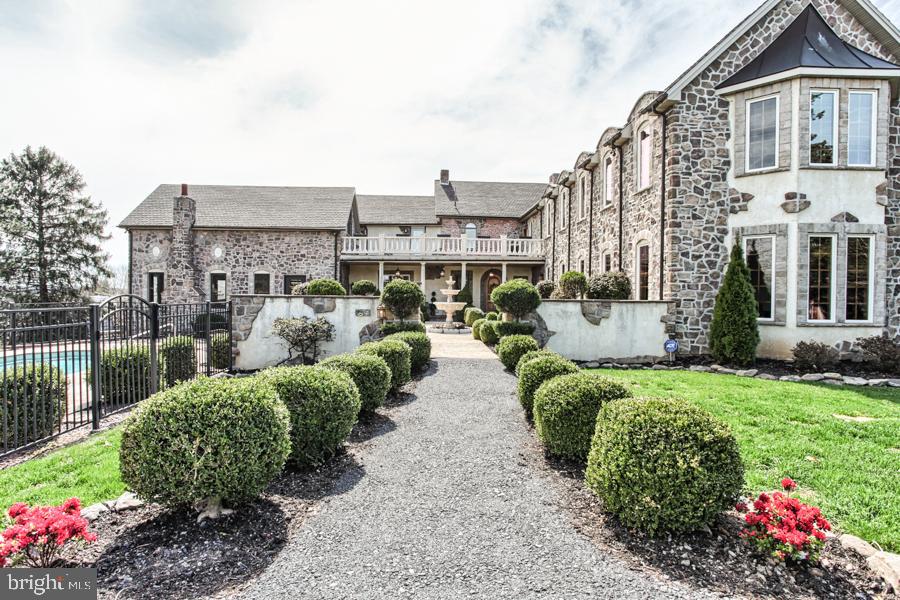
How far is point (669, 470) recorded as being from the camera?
3.07 metres

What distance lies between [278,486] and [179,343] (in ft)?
21.3

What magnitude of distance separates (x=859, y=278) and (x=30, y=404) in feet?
53.3

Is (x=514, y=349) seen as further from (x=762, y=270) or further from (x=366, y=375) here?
(x=762, y=270)

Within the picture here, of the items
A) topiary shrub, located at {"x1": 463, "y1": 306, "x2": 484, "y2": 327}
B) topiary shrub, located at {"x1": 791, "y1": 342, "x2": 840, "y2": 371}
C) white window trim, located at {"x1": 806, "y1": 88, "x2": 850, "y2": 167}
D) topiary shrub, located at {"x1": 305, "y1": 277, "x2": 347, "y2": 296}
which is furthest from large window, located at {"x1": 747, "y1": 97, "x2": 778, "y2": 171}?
topiary shrub, located at {"x1": 305, "y1": 277, "x2": 347, "y2": 296}

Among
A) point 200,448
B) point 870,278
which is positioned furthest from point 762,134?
point 200,448

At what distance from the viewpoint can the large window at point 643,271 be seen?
12812 mm

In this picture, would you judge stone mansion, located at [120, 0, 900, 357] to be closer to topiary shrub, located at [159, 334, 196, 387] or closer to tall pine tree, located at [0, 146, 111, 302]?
topiary shrub, located at [159, 334, 196, 387]

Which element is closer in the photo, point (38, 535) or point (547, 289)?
point (38, 535)

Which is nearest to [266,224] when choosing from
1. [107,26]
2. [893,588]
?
[107,26]

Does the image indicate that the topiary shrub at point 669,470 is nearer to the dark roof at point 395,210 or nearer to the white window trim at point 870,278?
the white window trim at point 870,278

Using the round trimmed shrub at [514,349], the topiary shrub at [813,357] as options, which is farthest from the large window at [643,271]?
the round trimmed shrub at [514,349]

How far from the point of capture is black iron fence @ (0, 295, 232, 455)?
18.8 feet

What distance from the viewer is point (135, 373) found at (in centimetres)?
787

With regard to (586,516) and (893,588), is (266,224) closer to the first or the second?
(586,516)
